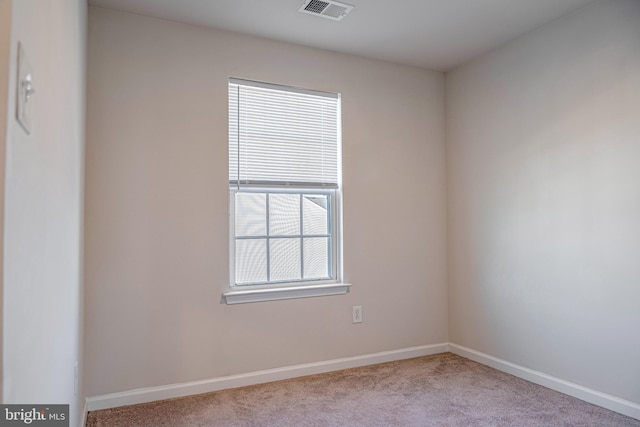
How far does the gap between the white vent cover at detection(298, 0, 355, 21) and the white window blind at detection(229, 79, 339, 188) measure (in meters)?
0.60

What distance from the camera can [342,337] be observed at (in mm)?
3232

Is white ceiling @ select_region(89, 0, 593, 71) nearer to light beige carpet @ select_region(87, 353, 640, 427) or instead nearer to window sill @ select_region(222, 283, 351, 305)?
window sill @ select_region(222, 283, 351, 305)

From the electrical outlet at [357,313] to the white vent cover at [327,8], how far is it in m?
2.06

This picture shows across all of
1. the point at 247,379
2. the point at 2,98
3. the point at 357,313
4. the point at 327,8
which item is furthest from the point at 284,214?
the point at 2,98

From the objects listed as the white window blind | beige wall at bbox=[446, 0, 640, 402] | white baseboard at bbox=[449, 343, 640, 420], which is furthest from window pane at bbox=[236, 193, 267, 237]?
white baseboard at bbox=[449, 343, 640, 420]

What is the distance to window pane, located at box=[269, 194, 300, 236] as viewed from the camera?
3.05m

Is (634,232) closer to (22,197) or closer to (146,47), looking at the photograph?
(22,197)

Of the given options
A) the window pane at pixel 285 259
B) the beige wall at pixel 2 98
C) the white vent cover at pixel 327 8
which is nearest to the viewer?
the beige wall at pixel 2 98

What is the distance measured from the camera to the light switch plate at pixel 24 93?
76 centimetres

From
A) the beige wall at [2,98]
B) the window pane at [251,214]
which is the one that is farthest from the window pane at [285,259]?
the beige wall at [2,98]

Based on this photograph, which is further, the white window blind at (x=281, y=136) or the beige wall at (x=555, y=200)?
the white window blind at (x=281, y=136)

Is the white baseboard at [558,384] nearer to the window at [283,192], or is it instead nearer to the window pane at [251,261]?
the window at [283,192]

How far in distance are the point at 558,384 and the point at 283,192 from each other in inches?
87.5

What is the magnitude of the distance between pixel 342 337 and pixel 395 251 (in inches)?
31.7
